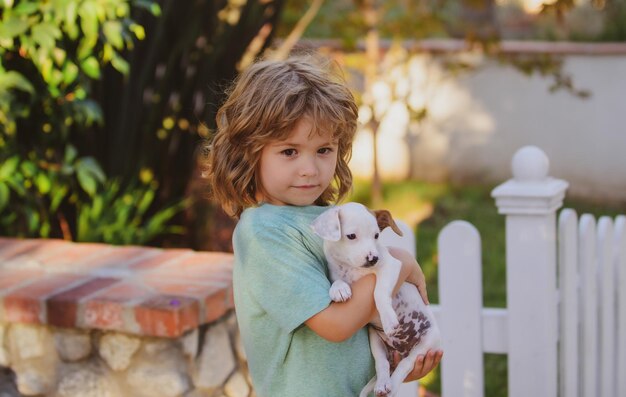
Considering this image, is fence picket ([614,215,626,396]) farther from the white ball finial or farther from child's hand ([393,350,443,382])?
child's hand ([393,350,443,382])

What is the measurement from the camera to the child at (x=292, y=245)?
1.73 metres

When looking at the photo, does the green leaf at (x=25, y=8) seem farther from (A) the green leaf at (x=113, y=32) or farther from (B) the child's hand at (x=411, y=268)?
(B) the child's hand at (x=411, y=268)

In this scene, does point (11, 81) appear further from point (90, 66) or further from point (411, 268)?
point (411, 268)

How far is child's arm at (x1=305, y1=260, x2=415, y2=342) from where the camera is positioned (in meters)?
1.70

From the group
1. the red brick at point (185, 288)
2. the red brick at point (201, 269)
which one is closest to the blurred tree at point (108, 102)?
the red brick at point (201, 269)

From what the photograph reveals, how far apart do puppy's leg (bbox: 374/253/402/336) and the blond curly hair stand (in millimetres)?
320

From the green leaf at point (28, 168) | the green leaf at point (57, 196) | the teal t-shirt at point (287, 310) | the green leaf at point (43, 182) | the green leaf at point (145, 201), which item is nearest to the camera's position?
the teal t-shirt at point (287, 310)

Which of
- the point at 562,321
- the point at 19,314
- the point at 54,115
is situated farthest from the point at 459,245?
the point at 54,115

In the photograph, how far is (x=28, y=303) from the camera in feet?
8.81

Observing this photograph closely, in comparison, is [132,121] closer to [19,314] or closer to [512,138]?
[19,314]

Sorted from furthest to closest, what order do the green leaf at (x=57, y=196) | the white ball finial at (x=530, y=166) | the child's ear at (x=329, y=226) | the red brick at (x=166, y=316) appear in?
the green leaf at (x=57, y=196) < the white ball finial at (x=530, y=166) < the red brick at (x=166, y=316) < the child's ear at (x=329, y=226)

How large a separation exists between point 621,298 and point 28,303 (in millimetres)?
2082

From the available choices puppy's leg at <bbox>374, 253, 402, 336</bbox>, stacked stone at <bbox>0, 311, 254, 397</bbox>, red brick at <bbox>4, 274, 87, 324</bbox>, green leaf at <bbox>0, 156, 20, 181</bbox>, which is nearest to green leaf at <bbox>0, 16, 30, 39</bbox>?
green leaf at <bbox>0, 156, 20, 181</bbox>

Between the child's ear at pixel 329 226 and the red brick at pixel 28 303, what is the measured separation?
1.34m
